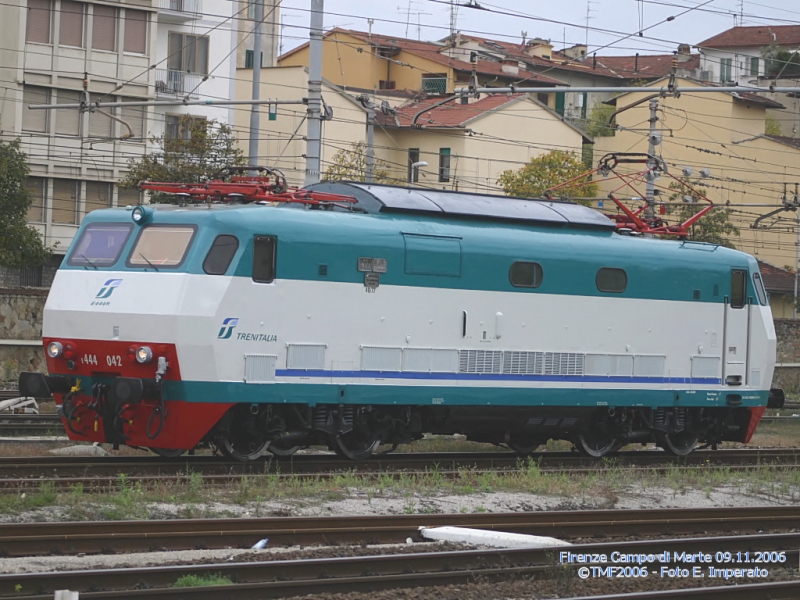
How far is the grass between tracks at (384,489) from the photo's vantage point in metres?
13.5

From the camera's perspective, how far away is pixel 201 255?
16.2 m

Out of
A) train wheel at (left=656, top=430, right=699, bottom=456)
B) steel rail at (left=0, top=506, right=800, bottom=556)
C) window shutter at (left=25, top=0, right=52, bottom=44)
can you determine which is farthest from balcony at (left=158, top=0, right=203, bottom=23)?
steel rail at (left=0, top=506, right=800, bottom=556)

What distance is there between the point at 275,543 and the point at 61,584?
291 cm

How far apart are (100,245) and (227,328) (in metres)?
2.31

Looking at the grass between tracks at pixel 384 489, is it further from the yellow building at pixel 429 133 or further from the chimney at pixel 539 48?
the chimney at pixel 539 48

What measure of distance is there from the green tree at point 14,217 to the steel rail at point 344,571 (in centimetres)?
2884

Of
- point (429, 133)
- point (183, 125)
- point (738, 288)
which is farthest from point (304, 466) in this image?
point (429, 133)

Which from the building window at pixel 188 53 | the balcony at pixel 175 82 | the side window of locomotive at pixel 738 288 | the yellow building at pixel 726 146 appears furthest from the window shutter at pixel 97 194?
the side window of locomotive at pixel 738 288

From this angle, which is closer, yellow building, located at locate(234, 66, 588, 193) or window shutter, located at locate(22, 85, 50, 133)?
window shutter, located at locate(22, 85, 50, 133)

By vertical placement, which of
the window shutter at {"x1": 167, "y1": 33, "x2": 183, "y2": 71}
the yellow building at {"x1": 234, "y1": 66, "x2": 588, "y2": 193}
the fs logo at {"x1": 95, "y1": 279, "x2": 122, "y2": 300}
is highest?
the window shutter at {"x1": 167, "y1": 33, "x2": 183, "y2": 71}

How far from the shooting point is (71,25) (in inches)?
1881

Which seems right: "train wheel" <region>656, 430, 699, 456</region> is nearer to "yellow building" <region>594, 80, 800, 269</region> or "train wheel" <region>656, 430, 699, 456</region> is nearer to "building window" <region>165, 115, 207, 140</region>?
"building window" <region>165, 115, 207, 140</region>

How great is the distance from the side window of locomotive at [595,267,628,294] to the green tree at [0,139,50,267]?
22508 millimetres

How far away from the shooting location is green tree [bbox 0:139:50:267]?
3759 centimetres
